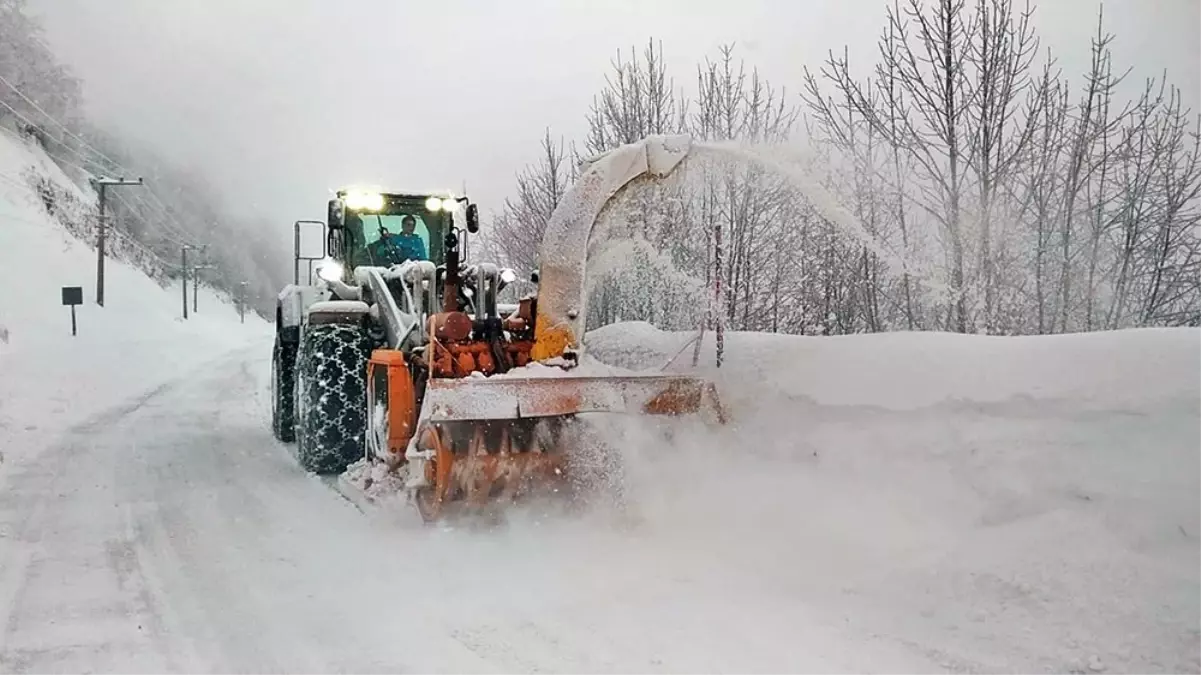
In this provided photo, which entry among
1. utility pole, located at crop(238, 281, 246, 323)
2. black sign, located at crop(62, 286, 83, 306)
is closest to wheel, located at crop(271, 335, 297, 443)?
black sign, located at crop(62, 286, 83, 306)

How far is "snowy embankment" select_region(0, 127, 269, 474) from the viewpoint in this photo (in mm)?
12922

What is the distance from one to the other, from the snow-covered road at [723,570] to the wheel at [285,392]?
3243mm

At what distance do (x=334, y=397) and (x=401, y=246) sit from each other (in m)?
2.14

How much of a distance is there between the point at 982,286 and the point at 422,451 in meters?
7.26

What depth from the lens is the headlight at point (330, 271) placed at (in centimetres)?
836

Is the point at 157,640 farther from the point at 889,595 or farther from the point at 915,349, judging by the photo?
the point at 915,349

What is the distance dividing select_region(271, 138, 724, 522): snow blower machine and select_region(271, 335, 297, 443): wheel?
5.64 ft

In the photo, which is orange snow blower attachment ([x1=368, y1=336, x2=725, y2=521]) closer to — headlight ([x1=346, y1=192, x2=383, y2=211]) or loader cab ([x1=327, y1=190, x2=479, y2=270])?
loader cab ([x1=327, y1=190, x2=479, y2=270])

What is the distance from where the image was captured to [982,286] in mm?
10211

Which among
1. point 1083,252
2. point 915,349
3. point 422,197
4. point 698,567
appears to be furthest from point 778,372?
point 1083,252

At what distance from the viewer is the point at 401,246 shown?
28.8ft

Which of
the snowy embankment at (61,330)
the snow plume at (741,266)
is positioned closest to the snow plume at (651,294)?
the snow plume at (741,266)

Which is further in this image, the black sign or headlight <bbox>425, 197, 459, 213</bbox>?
the black sign

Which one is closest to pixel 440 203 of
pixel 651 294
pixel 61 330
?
pixel 651 294
